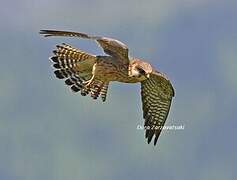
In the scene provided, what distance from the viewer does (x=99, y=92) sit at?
57.3 ft

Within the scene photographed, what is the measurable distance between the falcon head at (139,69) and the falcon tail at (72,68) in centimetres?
98

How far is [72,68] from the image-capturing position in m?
17.2

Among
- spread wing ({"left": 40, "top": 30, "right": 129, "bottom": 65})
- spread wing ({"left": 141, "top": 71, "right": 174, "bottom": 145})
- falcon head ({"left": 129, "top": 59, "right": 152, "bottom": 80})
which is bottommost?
spread wing ({"left": 141, "top": 71, "right": 174, "bottom": 145})

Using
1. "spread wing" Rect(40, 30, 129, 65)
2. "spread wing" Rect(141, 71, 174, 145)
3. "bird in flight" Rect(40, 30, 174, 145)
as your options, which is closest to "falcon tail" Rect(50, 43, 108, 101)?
"bird in flight" Rect(40, 30, 174, 145)

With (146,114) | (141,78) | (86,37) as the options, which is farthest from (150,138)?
(86,37)

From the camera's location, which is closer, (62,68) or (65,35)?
Answer: (65,35)

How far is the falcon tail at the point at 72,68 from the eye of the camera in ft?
55.9

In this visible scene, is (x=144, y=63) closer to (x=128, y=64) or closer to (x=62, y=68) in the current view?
(x=128, y=64)

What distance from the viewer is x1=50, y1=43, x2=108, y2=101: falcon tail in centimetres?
1705

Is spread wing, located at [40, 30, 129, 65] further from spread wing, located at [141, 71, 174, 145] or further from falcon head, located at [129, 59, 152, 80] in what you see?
spread wing, located at [141, 71, 174, 145]

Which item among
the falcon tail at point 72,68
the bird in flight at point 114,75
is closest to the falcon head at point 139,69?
the bird in flight at point 114,75

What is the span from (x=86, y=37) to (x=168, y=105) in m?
4.50

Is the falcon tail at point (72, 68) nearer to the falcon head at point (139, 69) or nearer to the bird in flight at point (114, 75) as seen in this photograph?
the bird in flight at point (114, 75)

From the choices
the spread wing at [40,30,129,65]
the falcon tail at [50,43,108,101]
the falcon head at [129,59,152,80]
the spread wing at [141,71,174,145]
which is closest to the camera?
the spread wing at [40,30,129,65]
